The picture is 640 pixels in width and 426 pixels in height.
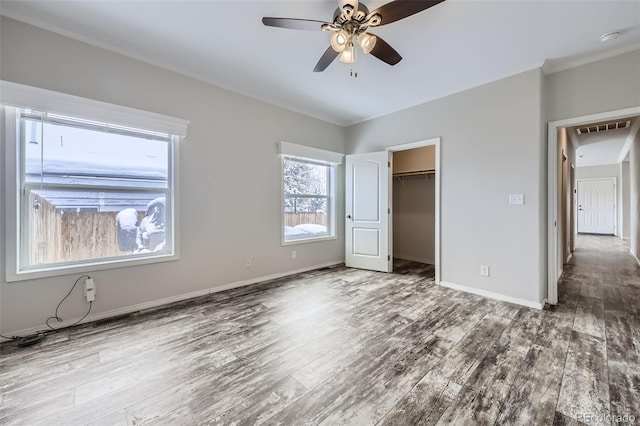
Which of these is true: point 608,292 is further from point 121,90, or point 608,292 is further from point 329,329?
point 121,90

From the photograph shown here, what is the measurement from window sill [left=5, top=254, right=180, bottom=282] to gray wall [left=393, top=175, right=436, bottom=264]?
4.22 metres

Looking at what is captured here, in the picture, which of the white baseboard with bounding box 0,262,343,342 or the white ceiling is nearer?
the white ceiling

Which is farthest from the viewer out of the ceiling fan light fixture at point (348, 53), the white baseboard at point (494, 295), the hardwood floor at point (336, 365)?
the white baseboard at point (494, 295)

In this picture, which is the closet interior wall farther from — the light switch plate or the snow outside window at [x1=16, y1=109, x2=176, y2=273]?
the snow outside window at [x1=16, y1=109, x2=176, y2=273]

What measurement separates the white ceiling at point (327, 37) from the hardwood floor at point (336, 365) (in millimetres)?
2644

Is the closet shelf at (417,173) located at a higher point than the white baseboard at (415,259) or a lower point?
higher

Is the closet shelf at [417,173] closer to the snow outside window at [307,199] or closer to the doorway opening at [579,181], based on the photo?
the snow outside window at [307,199]

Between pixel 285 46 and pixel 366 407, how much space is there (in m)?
2.95

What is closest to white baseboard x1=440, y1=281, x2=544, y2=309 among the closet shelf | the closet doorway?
the closet doorway

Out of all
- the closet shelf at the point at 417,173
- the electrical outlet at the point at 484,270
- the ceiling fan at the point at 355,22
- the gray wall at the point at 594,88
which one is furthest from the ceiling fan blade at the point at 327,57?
the closet shelf at the point at 417,173

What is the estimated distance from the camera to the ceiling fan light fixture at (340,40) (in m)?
1.94

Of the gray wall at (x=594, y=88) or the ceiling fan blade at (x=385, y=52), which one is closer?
the ceiling fan blade at (x=385, y=52)

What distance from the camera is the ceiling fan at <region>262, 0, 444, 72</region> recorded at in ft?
5.50

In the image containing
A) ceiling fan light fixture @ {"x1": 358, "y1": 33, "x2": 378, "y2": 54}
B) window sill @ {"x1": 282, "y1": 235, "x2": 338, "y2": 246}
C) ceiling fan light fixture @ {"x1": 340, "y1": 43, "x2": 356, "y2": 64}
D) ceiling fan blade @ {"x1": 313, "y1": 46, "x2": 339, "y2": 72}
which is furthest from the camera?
window sill @ {"x1": 282, "y1": 235, "x2": 338, "y2": 246}
